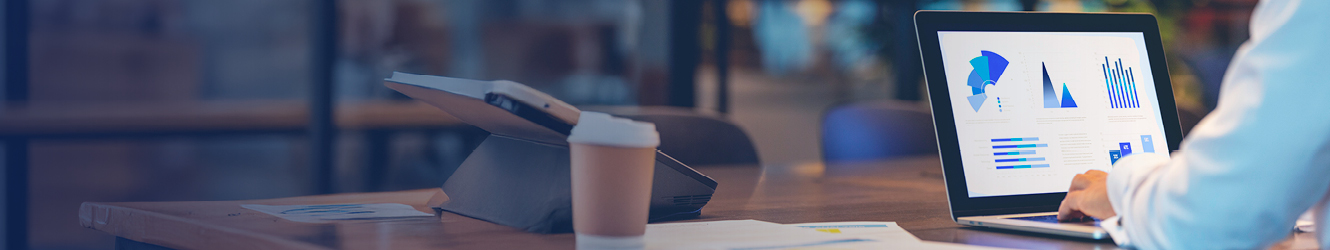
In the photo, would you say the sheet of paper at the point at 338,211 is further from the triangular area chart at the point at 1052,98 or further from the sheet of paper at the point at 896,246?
the triangular area chart at the point at 1052,98

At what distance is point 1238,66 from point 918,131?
1.92 meters

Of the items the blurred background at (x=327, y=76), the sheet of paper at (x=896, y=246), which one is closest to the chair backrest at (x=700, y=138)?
the sheet of paper at (x=896, y=246)

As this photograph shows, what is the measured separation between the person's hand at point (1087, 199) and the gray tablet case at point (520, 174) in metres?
0.34

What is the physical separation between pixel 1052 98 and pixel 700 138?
98cm

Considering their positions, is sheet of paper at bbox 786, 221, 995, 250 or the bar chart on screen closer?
sheet of paper at bbox 786, 221, 995, 250

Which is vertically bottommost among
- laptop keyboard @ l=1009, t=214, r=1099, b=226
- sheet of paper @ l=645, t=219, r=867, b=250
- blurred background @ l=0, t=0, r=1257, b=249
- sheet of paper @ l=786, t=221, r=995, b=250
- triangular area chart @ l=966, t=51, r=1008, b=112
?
laptop keyboard @ l=1009, t=214, r=1099, b=226

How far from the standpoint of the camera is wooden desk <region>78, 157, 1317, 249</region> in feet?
2.63

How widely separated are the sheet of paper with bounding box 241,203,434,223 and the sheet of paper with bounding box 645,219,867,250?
28 cm

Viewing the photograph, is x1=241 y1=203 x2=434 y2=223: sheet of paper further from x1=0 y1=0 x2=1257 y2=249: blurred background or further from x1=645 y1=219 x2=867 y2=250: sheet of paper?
x1=0 y1=0 x2=1257 y2=249: blurred background

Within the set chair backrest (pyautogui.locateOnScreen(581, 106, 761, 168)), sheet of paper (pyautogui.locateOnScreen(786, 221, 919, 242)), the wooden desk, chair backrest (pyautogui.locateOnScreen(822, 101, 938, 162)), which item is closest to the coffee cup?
the wooden desk

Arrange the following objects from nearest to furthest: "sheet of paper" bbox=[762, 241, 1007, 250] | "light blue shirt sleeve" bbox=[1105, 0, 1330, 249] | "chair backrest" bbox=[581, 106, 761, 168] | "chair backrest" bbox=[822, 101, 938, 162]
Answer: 1. "light blue shirt sleeve" bbox=[1105, 0, 1330, 249]
2. "sheet of paper" bbox=[762, 241, 1007, 250]
3. "chair backrest" bbox=[581, 106, 761, 168]
4. "chair backrest" bbox=[822, 101, 938, 162]

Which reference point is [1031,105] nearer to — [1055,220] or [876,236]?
[1055,220]

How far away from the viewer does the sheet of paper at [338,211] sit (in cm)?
95

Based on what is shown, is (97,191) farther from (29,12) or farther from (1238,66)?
(1238,66)
